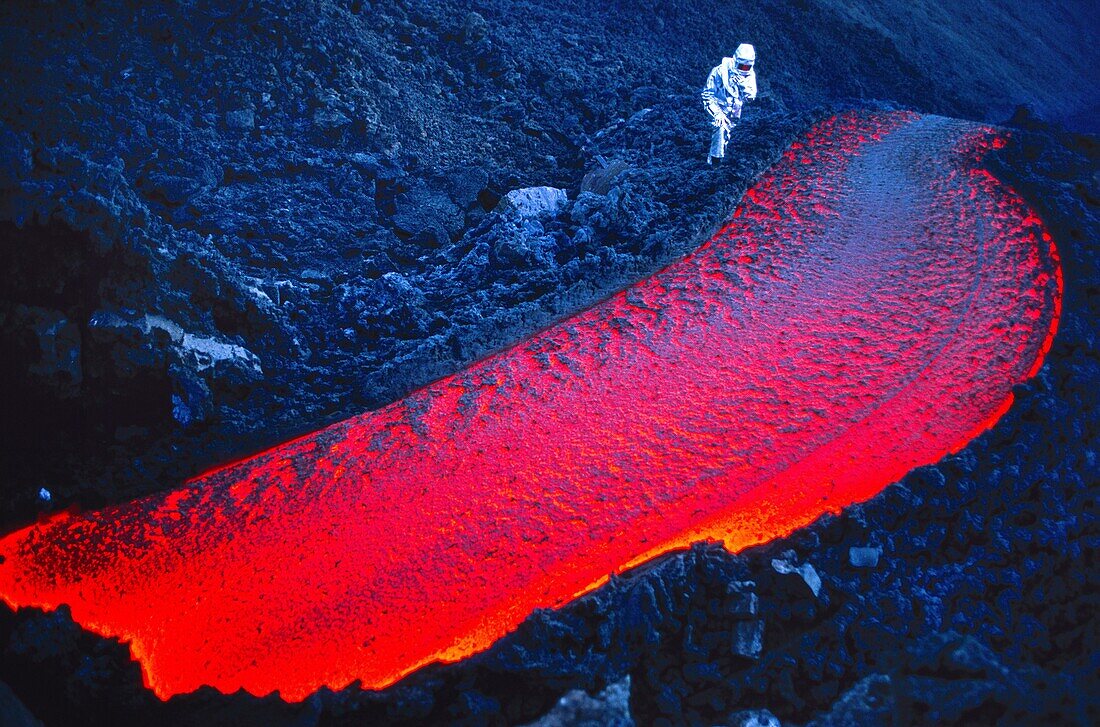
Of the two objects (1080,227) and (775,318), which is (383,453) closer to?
(775,318)

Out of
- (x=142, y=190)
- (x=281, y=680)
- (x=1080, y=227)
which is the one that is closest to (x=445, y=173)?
(x=142, y=190)

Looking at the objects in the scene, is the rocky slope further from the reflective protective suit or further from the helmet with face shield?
the helmet with face shield

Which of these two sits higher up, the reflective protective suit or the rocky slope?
the reflective protective suit

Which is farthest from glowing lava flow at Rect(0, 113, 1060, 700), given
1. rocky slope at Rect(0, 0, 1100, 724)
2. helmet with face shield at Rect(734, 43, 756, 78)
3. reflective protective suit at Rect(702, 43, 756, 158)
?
helmet with face shield at Rect(734, 43, 756, 78)

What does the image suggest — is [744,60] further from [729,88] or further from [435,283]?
[435,283]

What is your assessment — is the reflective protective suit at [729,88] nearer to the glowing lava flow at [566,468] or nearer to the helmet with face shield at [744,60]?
the helmet with face shield at [744,60]

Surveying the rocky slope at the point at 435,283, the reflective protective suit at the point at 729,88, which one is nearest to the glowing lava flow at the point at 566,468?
the rocky slope at the point at 435,283
